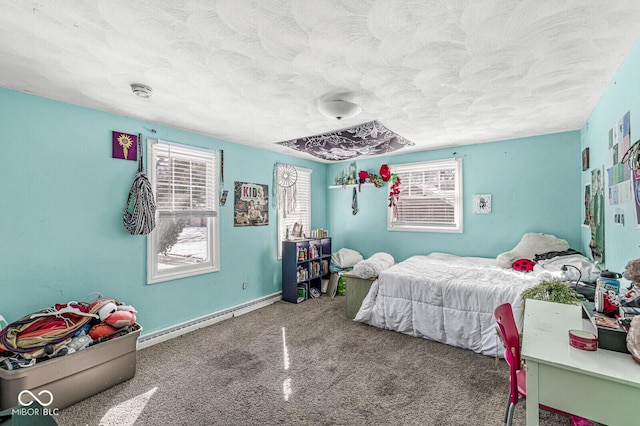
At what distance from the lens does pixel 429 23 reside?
1553mm

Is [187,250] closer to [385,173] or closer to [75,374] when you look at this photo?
[75,374]

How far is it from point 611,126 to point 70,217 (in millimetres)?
4485

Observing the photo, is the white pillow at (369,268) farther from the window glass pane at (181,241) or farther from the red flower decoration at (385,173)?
the window glass pane at (181,241)

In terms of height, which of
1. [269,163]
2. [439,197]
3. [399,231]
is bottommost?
[399,231]

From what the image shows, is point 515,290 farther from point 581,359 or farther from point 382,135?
point 382,135

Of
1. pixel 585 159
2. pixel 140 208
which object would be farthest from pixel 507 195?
pixel 140 208

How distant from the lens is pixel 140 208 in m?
2.98

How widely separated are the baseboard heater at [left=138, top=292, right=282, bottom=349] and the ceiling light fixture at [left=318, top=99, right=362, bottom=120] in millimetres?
2844

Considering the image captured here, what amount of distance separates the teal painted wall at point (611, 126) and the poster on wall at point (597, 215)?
0.35ft

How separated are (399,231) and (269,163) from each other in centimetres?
243

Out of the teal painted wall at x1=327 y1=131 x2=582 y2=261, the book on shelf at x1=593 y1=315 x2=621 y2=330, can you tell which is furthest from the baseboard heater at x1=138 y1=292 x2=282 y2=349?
the book on shelf at x1=593 y1=315 x2=621 y2=330

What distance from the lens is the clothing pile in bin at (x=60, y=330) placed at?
6.66 ft

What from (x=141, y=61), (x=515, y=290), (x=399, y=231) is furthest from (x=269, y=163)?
(x=515, y=290)

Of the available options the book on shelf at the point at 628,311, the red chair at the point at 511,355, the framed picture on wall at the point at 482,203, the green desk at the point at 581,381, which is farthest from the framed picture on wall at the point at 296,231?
the book on shelf at the point at 628,311
